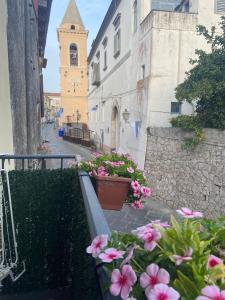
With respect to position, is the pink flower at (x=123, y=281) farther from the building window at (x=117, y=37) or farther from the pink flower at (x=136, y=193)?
the building window at (x=117, y=37)

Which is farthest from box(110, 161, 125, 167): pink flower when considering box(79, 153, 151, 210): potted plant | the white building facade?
the white building facade

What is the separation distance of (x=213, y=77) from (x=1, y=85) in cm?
614

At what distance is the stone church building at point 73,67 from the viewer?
3566cm

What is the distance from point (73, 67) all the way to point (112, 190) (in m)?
35.6

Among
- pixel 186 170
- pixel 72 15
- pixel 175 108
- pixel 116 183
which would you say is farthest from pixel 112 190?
pixel 72 15

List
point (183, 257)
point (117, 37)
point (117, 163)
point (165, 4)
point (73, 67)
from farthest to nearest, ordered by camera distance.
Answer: point (73, 67) < point (117, 37) < point (165, 4) < point (117, 163) < point (183, 257)

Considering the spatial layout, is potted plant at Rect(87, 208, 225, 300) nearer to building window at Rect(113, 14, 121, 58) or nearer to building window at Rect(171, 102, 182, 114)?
building window at Rect(171, 102, 182, 114)

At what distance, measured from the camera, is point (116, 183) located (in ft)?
8.31

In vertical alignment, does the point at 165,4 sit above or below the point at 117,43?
above

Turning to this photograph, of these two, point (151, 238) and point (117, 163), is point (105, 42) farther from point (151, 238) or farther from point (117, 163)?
point (151, 238)

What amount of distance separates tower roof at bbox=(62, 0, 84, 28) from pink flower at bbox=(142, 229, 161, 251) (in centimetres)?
3997

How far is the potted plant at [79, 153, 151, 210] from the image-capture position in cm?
253

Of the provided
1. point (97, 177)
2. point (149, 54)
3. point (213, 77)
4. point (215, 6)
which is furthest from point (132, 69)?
point (97, 177)

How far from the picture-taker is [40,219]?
255 centimetres
